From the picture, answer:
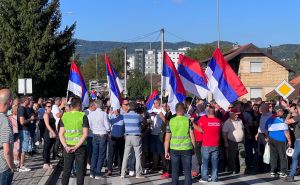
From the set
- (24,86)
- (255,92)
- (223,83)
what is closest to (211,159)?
(223,83)

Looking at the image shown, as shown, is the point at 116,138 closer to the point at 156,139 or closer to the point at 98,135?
the point at 98,135

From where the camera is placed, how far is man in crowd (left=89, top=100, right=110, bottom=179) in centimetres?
1338

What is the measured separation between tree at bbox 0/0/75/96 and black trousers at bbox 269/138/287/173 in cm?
2716

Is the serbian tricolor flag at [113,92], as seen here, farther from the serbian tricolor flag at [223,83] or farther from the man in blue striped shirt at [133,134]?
the serbian tricolor flag at [223,83]

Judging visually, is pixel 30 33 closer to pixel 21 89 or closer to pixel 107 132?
pixel 21 89

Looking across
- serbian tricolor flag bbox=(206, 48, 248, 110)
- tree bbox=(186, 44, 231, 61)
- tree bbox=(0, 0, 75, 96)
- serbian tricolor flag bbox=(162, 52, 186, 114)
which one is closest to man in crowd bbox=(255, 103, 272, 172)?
serbian tricolor flag bbox=(206, 48, 248, 110)

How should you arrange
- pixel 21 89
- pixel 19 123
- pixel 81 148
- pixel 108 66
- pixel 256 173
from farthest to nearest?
pixel 21 89, pixel 108 66, pixel 256 173, pixel 19 123, pixel 81 148

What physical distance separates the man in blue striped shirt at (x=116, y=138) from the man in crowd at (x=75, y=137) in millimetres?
3439

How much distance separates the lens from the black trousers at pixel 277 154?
537 inches

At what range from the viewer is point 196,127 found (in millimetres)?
12578

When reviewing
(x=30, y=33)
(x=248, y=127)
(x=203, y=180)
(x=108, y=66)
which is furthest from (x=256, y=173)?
(x=30, y=33)

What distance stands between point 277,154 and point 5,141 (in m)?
8.85

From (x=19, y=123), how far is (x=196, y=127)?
4.30m

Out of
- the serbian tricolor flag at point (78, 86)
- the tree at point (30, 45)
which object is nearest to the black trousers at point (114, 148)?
the serbian tricolor flag at point (78, 86)
